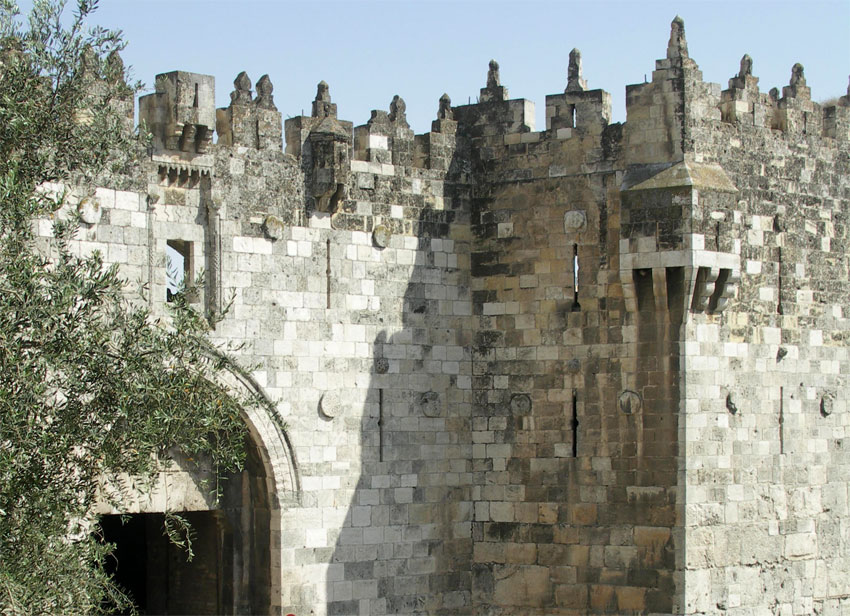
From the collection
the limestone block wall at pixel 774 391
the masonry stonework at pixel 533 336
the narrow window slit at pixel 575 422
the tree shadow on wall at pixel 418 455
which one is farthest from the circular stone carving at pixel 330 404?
the limestone block wall at pixel 774 391

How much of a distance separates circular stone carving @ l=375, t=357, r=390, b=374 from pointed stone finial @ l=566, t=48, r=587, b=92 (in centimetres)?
381

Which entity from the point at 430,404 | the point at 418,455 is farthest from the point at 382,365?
the point at 418,455

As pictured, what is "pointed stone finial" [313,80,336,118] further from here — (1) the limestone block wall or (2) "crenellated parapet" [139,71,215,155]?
(1) the limestone block wall

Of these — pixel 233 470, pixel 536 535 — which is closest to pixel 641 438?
pixel 536 535

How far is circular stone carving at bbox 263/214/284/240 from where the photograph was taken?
16.7 m

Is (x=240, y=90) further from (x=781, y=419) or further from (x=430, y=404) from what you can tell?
(x=781, y=419)

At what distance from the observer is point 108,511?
15.5m

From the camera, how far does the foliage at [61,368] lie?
11.8 meters

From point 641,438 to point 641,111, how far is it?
3.68 metres

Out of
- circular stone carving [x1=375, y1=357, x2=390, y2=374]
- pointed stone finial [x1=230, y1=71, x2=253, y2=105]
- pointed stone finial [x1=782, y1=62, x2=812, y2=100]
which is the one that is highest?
pointed stone finial [x1=782, y1=62, x2=812, y2=100]

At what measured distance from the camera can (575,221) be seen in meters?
17.8

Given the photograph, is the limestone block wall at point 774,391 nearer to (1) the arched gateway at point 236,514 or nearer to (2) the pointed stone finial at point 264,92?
(1) the arched gateway at point 236,514

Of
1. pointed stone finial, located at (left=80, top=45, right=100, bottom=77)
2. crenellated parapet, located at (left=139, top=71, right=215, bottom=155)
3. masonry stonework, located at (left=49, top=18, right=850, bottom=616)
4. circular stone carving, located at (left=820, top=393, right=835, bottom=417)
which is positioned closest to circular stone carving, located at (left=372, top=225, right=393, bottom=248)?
masonry stonework, located at (left=49, top=18, right=850, bottom=616)

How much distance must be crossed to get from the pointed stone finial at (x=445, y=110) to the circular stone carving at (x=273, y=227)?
9.56ft
